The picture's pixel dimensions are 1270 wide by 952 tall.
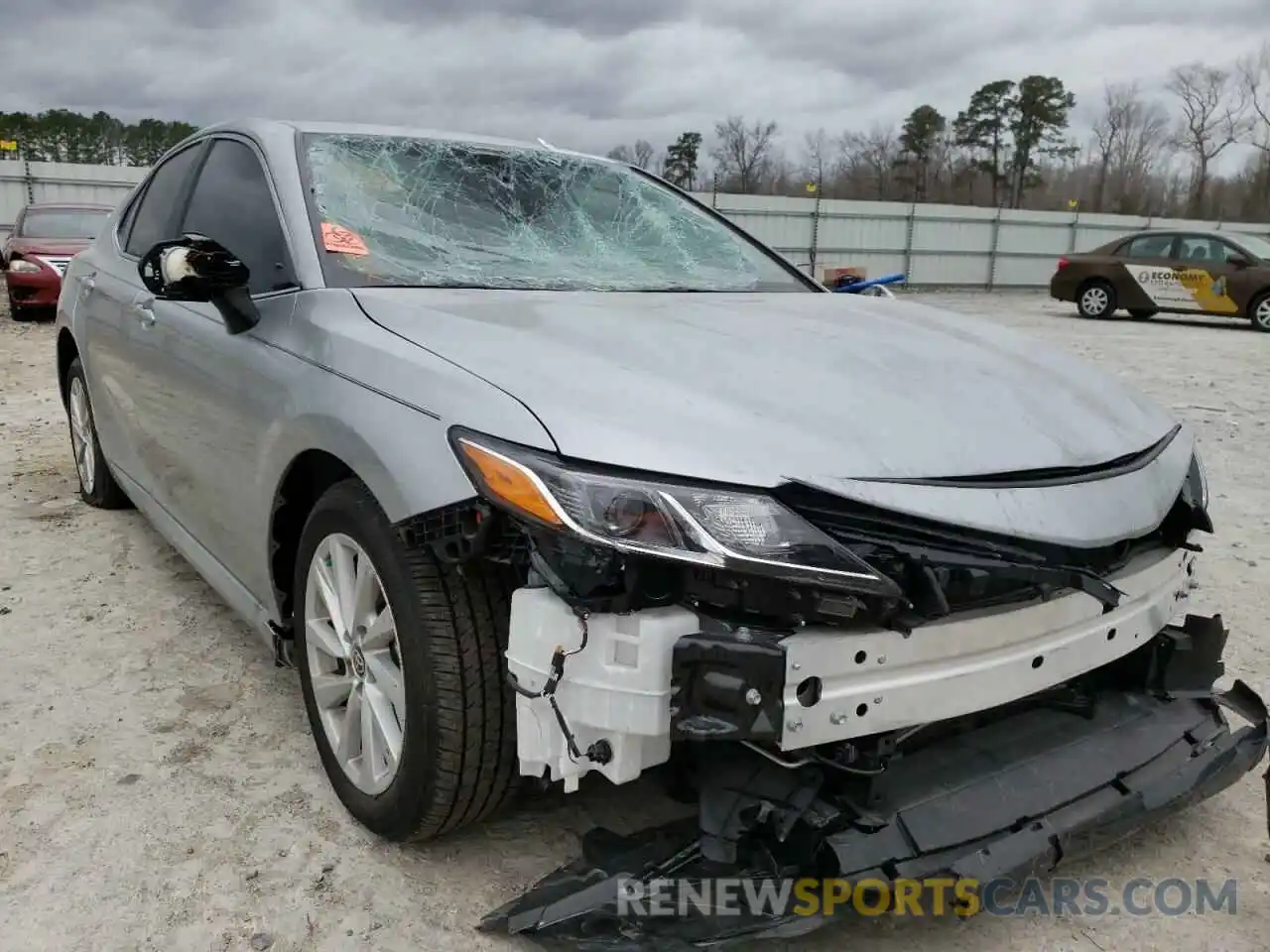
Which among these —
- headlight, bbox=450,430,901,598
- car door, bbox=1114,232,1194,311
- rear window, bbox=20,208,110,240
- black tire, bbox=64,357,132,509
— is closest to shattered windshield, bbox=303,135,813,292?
headlight, bbox=450,430,901,598

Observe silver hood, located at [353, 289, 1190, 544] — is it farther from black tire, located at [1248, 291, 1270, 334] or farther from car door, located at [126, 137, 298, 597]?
black tire, located at [1248, 291, 1270, 334]

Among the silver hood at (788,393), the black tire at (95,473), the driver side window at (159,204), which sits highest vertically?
the driver side window at (159,204)

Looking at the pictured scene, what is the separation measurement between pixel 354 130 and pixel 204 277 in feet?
2.61

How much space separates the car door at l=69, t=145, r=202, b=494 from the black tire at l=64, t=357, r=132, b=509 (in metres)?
0.17

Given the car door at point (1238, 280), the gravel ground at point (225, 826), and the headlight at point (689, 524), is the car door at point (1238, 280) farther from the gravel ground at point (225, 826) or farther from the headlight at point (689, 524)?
the headlight at point (689, 524)

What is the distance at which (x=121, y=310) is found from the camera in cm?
343

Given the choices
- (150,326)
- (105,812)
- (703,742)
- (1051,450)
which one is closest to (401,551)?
(703,742)

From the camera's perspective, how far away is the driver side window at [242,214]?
8.04 feet

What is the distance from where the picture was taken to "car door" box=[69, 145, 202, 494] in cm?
336

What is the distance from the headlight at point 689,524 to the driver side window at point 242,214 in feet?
3.69

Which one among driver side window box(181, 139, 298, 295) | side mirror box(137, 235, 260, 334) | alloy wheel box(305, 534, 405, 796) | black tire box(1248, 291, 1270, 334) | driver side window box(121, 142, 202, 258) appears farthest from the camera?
black tire box(1248, 291, 1270, 334)

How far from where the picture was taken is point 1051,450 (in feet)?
6.09

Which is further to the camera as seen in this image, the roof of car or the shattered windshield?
the roof of car

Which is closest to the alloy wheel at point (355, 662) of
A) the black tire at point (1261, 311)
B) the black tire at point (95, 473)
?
the black tire at point (95, 473)
